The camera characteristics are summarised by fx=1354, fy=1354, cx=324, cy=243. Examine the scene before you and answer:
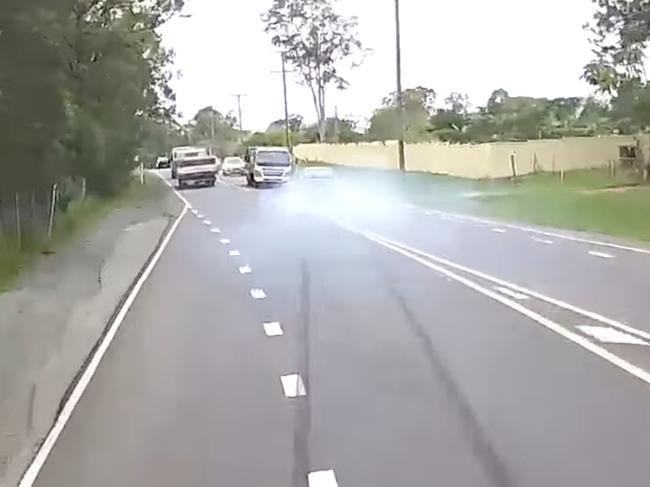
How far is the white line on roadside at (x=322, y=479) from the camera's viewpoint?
302 inches

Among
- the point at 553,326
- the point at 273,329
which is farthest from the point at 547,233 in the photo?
the point at 273,329

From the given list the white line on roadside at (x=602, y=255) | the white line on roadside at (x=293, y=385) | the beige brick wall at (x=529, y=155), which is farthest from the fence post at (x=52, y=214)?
the beige brick wall at (x=529, y=155)

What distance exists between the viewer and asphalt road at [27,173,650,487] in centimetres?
816

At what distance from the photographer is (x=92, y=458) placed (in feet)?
28.6

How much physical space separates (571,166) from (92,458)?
2261 inches

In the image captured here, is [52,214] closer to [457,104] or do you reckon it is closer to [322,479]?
[322,479]

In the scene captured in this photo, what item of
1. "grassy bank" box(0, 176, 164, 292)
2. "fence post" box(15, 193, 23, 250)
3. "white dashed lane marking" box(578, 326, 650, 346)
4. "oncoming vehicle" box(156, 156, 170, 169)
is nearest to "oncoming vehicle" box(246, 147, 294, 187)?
"grassy bank" box(0, 176, 164, 292)

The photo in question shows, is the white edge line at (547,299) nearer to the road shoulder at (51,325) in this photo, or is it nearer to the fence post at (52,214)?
the road shoulder at (51,325)

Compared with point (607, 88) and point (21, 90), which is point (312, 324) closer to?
point (21, 90)

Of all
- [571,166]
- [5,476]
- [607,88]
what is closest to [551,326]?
[5,476]

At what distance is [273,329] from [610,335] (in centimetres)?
368

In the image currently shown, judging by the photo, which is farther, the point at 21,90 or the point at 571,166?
the point at 571,166

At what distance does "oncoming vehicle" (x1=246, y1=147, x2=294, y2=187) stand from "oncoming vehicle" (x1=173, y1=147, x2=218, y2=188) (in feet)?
22.8

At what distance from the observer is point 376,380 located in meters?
11.1
